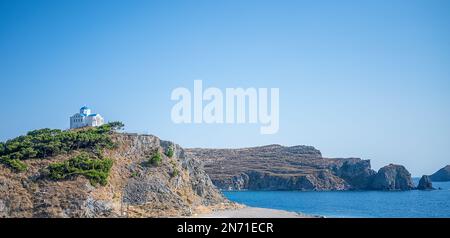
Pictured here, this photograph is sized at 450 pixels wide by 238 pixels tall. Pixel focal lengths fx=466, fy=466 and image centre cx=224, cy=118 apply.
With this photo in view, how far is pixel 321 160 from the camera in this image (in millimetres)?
182000

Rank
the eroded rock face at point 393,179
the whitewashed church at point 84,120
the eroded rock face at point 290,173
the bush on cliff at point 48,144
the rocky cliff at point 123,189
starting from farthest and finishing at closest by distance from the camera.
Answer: the eroded rock face at point 290,173 < the eroded rock face at point 393,179 < the whitewashed church at point 84,120 < the bush on cliff at point 48,144 < the rocky cliff at point 123,189

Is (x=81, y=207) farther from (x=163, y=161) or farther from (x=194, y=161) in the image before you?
(x=194, y=161)

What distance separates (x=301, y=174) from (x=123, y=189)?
112530 millimetres

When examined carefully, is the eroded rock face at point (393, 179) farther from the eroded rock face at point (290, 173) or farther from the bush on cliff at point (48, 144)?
the bush on cliff at point (48, 144)

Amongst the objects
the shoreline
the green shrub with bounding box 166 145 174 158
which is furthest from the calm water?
the green shrub with bounding box 166 145 174 158

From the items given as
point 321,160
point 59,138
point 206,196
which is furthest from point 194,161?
point 321,160

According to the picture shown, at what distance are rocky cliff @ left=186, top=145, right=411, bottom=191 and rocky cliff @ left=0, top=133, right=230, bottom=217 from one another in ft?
256

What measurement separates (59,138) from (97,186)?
1138 cm

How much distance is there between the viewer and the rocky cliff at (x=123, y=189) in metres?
45.9

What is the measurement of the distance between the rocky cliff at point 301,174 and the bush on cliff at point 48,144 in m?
A: 81.9

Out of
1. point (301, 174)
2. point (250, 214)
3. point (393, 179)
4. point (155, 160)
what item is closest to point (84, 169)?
point (155, 160)

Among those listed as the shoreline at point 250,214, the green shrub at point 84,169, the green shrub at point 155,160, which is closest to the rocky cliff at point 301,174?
the green shrub at point 155,160
